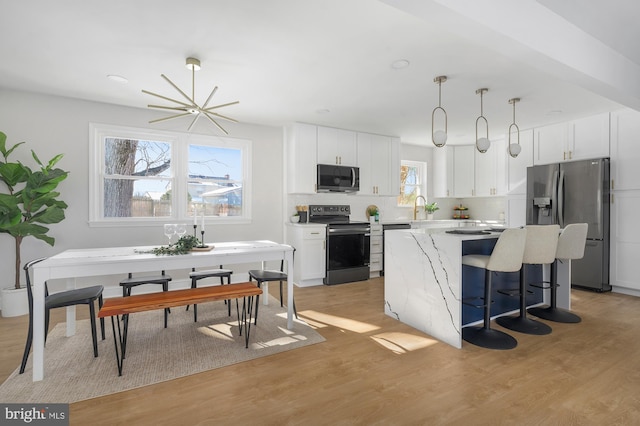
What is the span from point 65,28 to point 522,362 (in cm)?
425

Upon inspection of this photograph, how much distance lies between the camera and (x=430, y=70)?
3.03m

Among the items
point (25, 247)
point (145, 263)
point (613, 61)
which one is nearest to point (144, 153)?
point (25, 247)

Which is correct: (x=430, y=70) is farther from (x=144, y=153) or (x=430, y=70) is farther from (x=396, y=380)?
(x=144, y=153)

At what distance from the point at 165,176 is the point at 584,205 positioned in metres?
5.85

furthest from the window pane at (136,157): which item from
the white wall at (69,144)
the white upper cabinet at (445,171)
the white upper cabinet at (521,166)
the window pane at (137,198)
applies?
the white upper cabinet at (521,166)

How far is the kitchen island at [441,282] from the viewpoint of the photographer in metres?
2.62

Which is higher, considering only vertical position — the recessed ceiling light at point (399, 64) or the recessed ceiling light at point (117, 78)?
the recessed ceiling light at point (399, 64)

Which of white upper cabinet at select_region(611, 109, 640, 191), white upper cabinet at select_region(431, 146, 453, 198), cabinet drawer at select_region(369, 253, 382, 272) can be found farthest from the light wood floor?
white upper cabinet at select_region(431, 146, 453, 198)

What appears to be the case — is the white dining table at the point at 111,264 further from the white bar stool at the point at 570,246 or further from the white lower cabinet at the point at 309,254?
the white bar stool at the point at 570,246

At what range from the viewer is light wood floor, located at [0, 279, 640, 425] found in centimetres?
176

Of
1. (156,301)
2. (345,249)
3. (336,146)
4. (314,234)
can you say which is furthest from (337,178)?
(156,301)

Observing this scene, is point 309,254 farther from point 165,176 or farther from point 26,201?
point 26,201

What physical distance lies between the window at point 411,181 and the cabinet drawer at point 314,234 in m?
2.30

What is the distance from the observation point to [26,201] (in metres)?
3.32
